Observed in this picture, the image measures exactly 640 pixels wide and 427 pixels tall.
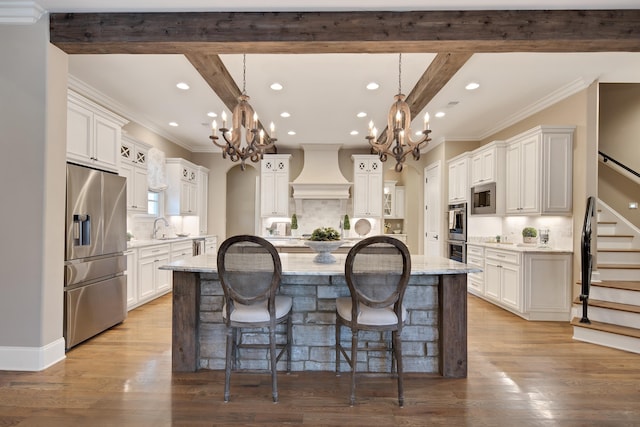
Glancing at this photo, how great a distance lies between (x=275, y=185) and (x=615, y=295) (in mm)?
5610

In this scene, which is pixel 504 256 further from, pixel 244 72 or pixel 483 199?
pixel 244 72

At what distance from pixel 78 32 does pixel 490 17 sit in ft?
10.9

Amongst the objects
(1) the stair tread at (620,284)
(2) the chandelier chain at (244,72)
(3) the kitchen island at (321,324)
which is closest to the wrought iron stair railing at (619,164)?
(1) the stair tread at (620,284)

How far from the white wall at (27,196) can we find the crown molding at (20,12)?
43mm

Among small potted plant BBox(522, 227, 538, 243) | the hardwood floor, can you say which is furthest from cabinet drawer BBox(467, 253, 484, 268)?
the hardwood floor

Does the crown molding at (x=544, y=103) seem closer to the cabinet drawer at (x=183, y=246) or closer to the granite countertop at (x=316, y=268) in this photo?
the granite countertop at (x=316, y=268)

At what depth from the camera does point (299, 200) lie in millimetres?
7082

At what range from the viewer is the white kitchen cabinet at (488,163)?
4864 mm

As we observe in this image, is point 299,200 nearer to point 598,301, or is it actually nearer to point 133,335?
point 133,335

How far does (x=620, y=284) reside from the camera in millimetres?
3645

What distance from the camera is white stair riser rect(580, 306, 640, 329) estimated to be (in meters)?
3.23

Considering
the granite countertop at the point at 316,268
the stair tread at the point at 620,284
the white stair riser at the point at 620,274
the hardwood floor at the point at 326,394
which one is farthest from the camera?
the white stair riser at the point at 620,274

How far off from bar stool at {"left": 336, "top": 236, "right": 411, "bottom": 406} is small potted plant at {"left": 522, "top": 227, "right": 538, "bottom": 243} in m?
3.28

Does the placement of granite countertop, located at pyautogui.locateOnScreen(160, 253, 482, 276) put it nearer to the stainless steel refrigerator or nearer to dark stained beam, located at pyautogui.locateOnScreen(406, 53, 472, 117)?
the stainless steel refrigerator
